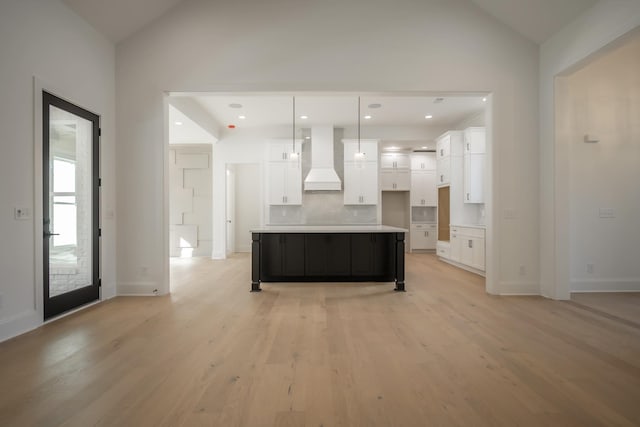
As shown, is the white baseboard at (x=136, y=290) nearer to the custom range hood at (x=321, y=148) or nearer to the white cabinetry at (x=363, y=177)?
the custom range hood at (x=321, y=148)

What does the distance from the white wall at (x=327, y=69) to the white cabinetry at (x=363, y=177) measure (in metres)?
3.32

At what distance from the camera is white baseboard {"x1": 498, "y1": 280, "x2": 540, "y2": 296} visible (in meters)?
4.38

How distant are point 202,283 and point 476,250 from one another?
470 cm

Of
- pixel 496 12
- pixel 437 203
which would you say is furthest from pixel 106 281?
pixel 437 203

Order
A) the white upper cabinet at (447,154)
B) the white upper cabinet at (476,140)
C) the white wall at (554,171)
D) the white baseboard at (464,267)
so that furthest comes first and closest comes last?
the white upper cabinet at (447,154), the white upper cabinet at (476,140), the white baseboard at (464,267), the white wall at (554,171)

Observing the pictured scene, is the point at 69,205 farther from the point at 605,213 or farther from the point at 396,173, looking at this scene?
the point at 396,173

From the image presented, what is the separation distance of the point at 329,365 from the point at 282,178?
5.74 meters

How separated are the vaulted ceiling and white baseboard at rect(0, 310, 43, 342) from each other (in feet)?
10.5

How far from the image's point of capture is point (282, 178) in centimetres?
766

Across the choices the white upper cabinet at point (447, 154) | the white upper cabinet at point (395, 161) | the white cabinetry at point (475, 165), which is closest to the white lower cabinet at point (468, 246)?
the white cabinetry at point (475, 165)

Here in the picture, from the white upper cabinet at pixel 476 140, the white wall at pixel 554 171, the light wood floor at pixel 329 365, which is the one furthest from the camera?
the white upper cabinet at pixel 476 140

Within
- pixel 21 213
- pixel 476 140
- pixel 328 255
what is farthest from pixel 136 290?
pixel 476 140

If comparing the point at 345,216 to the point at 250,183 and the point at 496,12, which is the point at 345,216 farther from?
the point at 496,12

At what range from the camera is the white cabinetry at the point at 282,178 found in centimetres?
764
